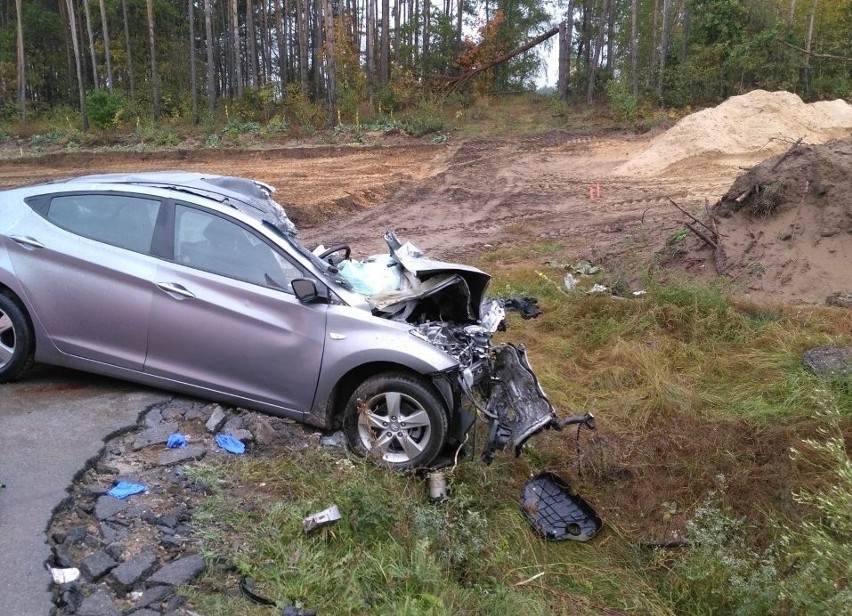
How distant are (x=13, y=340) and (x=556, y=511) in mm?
4174

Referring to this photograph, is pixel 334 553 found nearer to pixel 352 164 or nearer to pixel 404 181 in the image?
pixel 404 181

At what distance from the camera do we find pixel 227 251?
17.2 feet

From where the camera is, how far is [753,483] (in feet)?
17.8

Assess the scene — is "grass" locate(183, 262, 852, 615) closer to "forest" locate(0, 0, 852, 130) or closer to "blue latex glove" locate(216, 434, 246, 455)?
"blue latex glove" locate(216, 434, 246, 455)

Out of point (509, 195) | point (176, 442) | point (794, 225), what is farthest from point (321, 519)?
point (509, 195)

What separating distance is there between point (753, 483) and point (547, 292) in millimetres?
4516

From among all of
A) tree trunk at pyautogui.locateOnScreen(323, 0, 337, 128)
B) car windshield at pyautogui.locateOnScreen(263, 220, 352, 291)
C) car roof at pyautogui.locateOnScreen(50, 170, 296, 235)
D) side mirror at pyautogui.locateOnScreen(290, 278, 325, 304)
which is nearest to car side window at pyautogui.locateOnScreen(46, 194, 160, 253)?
car roof at pyautogui.locateOnScreen(50, 170, 296, 235)

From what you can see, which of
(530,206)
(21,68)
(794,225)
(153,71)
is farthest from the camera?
(21,68)

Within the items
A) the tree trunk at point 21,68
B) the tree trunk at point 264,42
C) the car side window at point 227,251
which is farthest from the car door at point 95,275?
the tree trunk at point 264,42

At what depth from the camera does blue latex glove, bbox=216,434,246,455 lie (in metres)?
4.88

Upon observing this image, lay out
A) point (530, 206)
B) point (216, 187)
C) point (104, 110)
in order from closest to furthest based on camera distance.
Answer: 1. point (216, 187)
2. point (530, 206)
3. point (104, 110)

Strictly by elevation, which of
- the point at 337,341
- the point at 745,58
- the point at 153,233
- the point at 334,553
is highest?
the point at 745,58

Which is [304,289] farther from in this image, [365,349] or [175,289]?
[175,289]

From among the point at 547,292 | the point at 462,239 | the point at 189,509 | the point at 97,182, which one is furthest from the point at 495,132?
the point at 189,509
